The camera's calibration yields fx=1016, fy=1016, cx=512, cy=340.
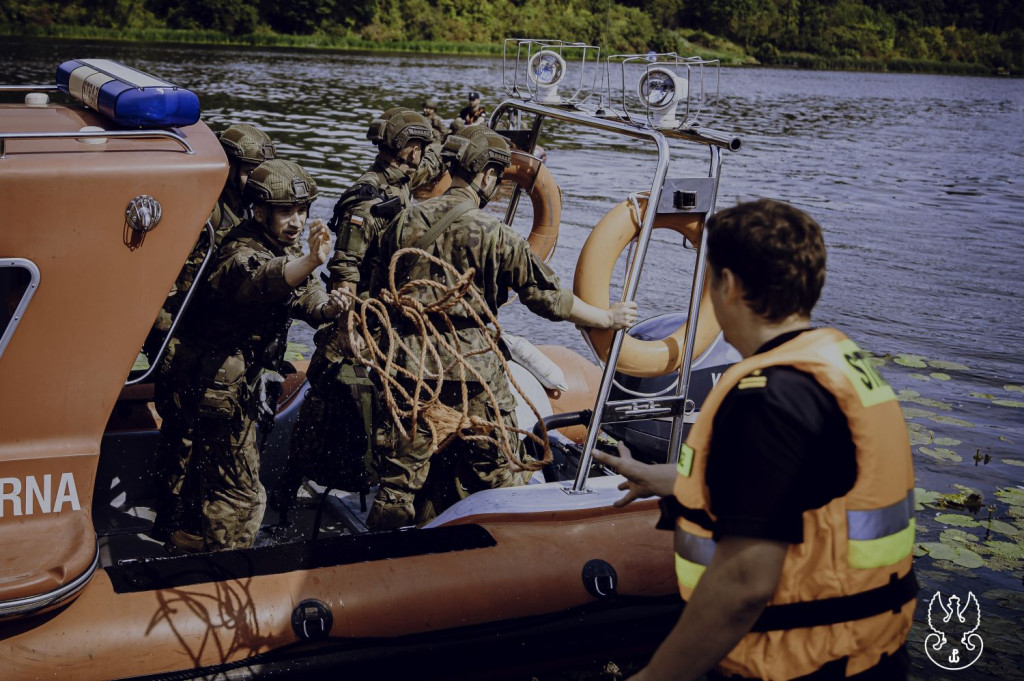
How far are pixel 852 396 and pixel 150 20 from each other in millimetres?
50091

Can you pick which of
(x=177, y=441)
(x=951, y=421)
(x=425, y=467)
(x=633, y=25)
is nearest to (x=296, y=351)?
(x=177, y=441)

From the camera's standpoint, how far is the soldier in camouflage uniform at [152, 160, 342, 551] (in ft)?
10.9

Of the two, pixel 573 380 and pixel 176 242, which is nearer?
pixel 176 242

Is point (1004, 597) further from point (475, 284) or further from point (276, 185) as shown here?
point (276, 185)

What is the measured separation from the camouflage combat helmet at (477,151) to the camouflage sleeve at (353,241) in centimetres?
103

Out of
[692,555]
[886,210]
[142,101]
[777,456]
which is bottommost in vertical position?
[886,210]

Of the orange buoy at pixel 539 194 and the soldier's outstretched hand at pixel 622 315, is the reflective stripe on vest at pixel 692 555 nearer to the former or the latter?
the soldier's outstretched hand at pixel 622 315

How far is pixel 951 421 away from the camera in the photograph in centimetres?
659

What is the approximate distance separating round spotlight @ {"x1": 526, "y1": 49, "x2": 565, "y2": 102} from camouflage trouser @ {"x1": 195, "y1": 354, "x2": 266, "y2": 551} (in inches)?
65.3

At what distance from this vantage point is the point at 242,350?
3479mm

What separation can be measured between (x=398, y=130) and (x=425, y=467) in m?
1.94

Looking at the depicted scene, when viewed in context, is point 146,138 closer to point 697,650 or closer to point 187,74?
point 697,650

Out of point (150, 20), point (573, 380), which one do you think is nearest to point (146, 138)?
point (573, 380)

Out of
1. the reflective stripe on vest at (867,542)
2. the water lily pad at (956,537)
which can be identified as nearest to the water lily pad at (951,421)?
the water lily pad at (956,537)
